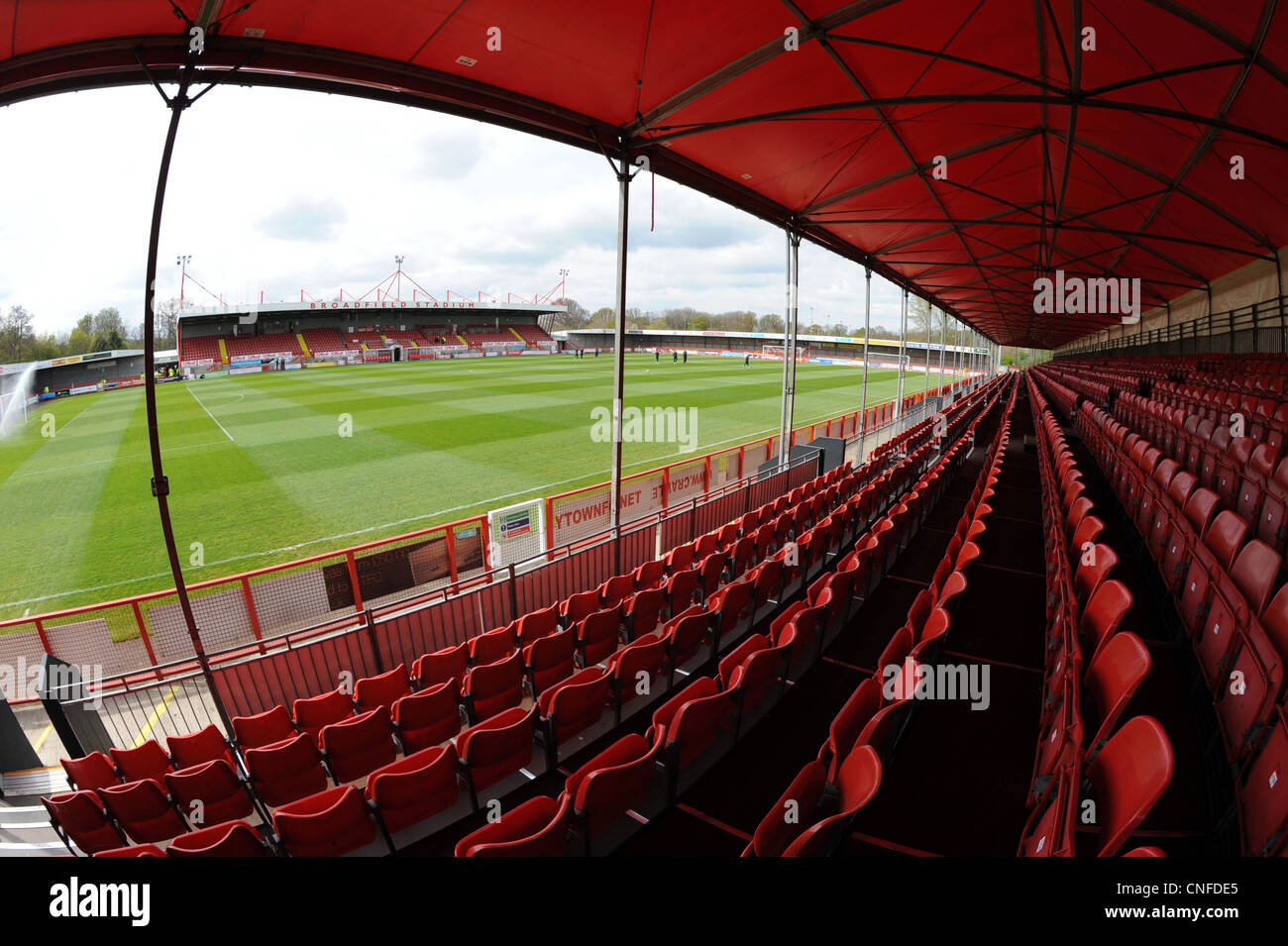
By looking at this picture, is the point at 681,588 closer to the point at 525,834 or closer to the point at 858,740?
the point at 858,740

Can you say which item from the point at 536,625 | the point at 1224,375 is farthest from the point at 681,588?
the point at 1224,375

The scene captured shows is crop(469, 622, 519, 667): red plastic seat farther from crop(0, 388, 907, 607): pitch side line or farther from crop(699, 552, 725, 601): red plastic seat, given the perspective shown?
crop(0, 388, 907, 607): pitch side line

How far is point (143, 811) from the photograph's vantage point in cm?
370

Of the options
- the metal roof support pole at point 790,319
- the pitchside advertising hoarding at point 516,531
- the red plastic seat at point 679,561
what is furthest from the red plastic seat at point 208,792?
the metal roof support pole at point 790,319

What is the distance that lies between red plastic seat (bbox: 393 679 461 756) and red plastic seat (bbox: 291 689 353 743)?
692mm

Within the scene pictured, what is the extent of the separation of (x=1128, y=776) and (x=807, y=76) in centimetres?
747

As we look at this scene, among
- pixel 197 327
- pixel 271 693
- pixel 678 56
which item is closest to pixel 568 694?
pixel 271 693

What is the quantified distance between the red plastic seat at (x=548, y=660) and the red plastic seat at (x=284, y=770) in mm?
1600

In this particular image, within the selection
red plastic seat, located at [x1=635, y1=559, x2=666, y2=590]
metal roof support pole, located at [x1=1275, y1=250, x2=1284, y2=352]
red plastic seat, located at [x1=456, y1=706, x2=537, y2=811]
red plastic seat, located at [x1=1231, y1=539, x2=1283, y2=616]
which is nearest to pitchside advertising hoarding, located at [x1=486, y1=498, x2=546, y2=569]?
red plastic seat, located at [x1=635, y1=559, x2=666, y2=590]

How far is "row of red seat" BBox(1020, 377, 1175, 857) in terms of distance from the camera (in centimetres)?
178
